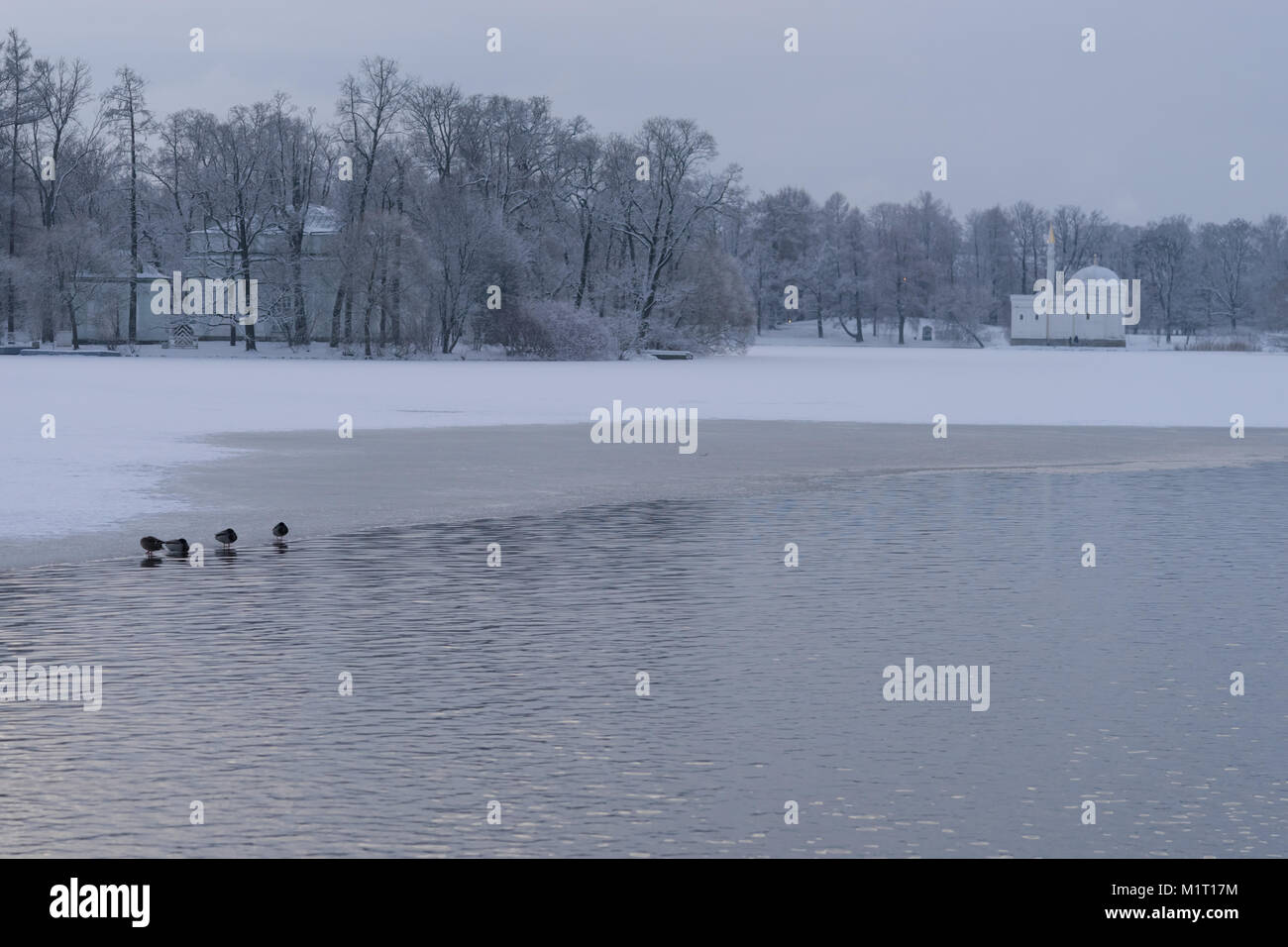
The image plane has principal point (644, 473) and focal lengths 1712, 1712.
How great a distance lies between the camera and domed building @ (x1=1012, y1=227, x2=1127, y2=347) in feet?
513

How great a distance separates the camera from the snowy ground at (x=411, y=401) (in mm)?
24000

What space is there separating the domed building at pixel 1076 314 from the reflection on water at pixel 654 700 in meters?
141

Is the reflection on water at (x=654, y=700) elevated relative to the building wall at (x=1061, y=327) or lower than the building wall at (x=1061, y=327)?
lower

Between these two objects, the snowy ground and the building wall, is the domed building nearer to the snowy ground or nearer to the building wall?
the building wall

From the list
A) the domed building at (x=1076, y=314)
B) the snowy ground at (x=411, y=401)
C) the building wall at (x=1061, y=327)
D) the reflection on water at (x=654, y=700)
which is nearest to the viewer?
the reflection on water at (x=654, y=700)

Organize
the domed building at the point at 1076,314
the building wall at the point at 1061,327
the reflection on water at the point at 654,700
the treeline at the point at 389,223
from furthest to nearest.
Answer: the domed building at the point at 1076,314
the building wall at the point at 1061,327
the treeline at the point at 389,223
the reflection on water at the point at 654,700

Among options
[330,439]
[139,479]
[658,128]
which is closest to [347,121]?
[658,128]

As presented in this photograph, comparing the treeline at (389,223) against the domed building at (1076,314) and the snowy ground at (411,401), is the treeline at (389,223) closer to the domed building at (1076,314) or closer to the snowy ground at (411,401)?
the snowy ground at (411,401)

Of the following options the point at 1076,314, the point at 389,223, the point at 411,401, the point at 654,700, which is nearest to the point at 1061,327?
the point at 1076,314

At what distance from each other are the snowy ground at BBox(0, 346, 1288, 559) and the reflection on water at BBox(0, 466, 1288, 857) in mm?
5820

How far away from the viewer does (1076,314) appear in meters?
158

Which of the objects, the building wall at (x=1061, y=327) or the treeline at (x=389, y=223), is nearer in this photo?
the treeline at (x=389, y=223)

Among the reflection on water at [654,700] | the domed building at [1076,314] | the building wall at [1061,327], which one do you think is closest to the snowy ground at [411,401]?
the reflection on water at [654,700]

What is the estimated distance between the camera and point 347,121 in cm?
10512
